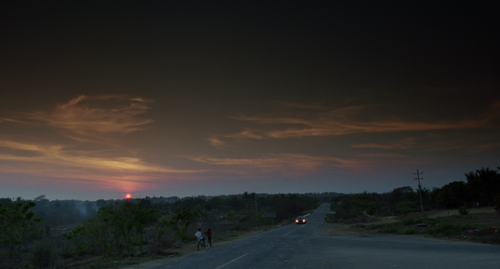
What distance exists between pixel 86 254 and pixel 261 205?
357ft

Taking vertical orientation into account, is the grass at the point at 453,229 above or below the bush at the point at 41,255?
above

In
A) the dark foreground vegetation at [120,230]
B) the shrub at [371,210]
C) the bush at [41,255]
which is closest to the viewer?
the dark foreground vegetation at [120,230]

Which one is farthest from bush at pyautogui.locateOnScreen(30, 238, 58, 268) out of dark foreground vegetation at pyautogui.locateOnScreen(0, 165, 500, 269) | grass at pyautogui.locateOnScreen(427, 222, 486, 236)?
grass at pyautogui.locateOnScreen(427, 222, 486, 236)

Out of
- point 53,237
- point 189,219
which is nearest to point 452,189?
point 189,219

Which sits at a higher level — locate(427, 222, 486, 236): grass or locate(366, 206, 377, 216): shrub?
locate(427, 222, 486, 236): grass

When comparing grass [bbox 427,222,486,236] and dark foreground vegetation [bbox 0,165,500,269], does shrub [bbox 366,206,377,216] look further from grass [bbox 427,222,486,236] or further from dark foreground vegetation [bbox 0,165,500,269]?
grass [bbox 427,222,486,236]

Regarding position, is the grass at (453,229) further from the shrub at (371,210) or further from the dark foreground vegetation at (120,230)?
the shrub at (371,210)

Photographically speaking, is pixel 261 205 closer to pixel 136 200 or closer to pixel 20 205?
pixel 136 200

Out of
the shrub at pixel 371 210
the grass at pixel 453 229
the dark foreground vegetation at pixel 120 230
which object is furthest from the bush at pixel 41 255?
the shrub at pixel 371 210

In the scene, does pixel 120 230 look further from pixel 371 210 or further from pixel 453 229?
pixel 371 210

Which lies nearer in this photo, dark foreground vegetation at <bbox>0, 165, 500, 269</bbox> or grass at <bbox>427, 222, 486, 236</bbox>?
dark foreground vegetation at <bbox>0, 165, 500, 269</bbox>

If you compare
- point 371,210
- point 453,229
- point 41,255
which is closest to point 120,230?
point 41,255

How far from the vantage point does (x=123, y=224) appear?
97.0 feet

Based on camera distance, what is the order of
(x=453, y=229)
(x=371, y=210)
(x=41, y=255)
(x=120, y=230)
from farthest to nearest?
(x=371, y=210) < (x=120, y=230) < (x=41, y=255) < (x=453, y=229)
